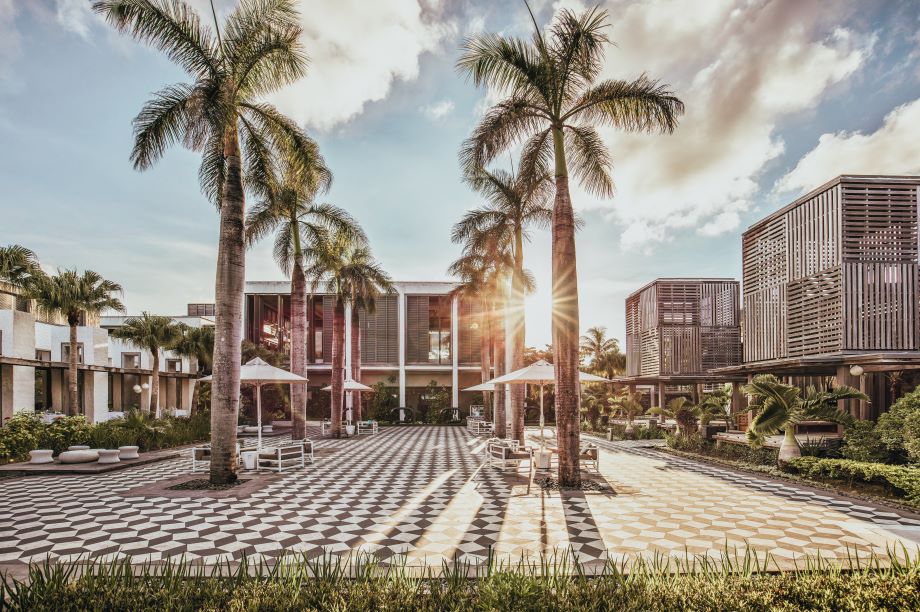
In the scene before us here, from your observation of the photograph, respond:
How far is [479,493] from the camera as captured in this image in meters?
9.46

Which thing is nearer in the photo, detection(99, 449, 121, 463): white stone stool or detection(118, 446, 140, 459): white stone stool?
detection(99, 449, 121, 463): white stone stool

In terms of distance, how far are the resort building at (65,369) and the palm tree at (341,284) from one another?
302 inches

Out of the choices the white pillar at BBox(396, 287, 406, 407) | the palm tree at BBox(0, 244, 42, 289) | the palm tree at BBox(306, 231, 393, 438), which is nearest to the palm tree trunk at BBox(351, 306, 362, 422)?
the white pillar at BBox(396, 287, 406, 407)

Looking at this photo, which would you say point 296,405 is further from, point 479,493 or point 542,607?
point 542,607

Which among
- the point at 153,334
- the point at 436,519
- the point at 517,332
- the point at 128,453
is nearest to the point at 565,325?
the point at 436,519

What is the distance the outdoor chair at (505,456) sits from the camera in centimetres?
1193

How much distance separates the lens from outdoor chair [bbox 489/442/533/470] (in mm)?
11930

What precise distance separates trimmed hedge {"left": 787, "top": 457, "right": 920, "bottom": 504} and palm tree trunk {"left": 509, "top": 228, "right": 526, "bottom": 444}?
Result: 294 inches

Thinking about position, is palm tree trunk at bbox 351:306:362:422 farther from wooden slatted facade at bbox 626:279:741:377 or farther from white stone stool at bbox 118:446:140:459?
wooden slatted facade at bbox 626:279:741:377

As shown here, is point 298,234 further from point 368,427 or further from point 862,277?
point 862,277

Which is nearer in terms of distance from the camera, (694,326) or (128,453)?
(128,453)

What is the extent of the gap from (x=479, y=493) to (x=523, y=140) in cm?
779

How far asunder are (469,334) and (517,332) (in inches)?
804

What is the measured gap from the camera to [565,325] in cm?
993
